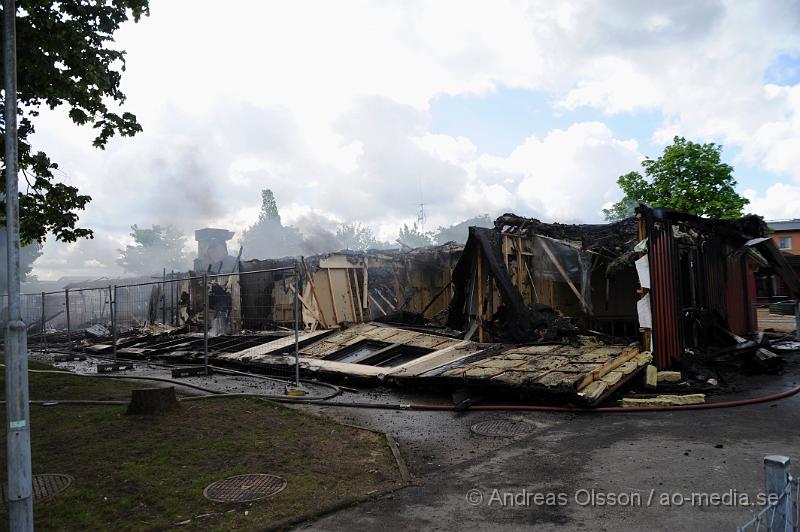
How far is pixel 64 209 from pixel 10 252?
6397 millimetres

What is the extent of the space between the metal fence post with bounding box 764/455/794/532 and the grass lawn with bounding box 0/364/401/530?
10.2ft

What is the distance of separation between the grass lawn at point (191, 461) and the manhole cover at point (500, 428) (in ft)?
4.69

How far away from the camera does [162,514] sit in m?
4.10

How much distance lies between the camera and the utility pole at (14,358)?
3.14 meters

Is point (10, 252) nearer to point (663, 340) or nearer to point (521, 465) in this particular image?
point (521, 465)

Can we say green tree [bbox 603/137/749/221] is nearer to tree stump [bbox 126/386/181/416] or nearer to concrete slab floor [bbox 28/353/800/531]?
concrete slab floor [bbox 28/353/800/531]

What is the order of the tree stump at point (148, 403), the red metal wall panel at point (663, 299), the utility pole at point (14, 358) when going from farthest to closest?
1. the red metal wall panel at point (663, 299)
2. the tree stump at point (148, 403)
3. the utility pole at point (14, 358)

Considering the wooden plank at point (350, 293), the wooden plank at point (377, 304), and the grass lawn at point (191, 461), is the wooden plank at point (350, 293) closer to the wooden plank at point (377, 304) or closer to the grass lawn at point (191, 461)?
the wooden plank at point (377, 304)

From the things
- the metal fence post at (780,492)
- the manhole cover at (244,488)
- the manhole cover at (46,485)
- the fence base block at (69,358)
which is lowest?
the fence base block at (69,358)

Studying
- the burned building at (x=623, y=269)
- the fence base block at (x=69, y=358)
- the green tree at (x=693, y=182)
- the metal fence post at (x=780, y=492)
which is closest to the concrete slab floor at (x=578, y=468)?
the metal fence post at (x=780, y=492)

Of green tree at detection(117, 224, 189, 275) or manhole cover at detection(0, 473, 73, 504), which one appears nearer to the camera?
manhole cover at detection(0, 473, 73, 504)

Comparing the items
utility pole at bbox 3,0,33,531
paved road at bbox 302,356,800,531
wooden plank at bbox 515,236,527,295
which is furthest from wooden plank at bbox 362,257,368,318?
utility pole at bbox 3,0,33,531

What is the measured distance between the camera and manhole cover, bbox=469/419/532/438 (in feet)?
21.3

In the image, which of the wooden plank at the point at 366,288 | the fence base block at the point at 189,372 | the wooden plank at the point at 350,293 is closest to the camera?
the fence base block at the point at 189,372
